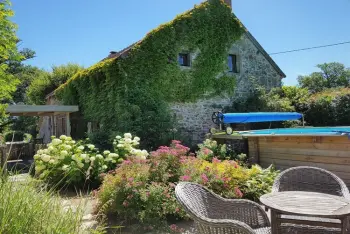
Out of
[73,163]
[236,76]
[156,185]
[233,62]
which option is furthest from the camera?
[233,62]

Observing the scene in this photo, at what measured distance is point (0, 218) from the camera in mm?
1840

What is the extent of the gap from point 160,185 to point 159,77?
761cm

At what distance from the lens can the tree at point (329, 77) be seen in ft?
140

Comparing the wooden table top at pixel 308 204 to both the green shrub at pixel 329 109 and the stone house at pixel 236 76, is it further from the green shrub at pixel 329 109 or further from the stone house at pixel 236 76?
the green shrub at pixel 329 109

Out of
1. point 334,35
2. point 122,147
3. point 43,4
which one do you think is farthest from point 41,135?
point 334,35

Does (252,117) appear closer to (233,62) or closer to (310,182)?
(233,62)

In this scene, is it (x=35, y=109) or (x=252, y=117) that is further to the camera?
(x=35, y=109)

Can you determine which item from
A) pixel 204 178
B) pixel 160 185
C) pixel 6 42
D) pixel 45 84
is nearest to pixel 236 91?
pixel 204 178

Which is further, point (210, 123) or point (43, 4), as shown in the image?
point (210, 123)

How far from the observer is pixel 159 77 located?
11.4 m

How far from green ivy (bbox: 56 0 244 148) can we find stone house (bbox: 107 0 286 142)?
1.25ft

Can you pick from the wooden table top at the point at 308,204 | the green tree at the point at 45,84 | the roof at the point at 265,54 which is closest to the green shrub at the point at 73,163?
the wooden table top at the point at 308,204

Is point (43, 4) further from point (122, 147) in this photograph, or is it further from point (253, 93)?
point (253, 93)

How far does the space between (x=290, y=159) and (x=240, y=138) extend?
1.63m
